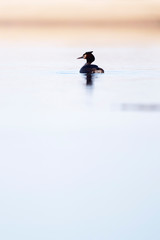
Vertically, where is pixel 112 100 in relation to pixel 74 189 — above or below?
above

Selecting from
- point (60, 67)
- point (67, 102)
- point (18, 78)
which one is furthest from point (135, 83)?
point (60, 67)

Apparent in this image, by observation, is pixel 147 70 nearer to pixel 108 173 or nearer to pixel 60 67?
pixel 60 67

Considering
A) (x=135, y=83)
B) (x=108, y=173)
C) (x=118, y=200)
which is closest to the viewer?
(x=118, y=200)

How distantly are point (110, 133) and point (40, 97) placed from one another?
3899 mm

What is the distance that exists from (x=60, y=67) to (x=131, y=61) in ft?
10.5

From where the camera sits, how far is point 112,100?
41.3ft

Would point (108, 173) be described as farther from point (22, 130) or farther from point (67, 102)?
point (67, 102)

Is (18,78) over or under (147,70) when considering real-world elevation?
under

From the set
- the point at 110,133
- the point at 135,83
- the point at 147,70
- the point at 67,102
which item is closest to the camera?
the point at 110,133

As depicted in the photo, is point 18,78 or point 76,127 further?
point 18,78

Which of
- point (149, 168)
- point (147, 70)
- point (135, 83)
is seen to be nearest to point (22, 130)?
point (149, 168)

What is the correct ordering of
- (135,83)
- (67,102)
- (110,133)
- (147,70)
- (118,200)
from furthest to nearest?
1. (147,70)
2. (135,83)
3. (67,102)
4. (110,133)
5. (118,200)

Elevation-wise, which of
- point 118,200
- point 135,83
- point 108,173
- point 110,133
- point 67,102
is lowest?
point 118,200

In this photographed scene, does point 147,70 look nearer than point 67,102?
No
